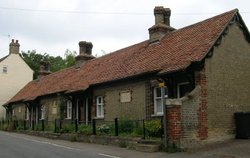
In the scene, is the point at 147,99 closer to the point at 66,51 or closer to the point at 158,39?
the point at 158,39

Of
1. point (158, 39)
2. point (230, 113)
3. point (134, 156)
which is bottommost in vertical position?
point (134, 156)

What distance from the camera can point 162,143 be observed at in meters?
16.5

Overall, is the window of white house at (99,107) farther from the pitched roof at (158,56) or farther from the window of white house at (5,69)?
the window of white house at (5,69)

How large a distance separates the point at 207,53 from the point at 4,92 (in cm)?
3561

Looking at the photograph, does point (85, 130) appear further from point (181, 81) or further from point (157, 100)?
point (181, 81)

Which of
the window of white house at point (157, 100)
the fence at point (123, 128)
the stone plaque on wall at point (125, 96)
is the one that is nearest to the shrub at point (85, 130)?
the fence at point (123, 128)

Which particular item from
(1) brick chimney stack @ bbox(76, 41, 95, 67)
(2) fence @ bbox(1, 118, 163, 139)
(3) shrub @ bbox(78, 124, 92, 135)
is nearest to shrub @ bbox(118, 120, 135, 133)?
(2) fence @ bbox(1, 118, 163, 139)

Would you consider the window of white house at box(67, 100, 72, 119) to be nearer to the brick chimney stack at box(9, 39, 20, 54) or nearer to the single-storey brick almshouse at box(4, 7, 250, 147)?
the single-storey brick almshouse at box(4, 7, 250, 147)

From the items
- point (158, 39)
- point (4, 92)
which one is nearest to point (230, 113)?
point (158, 39)

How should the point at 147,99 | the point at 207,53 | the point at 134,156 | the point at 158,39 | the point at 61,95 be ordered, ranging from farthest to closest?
1. the point at 61,95
2. the point at 158,39
3. the point at 147,99
4. the point at 207,53
5. the point at 134,156

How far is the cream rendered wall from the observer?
4859cm

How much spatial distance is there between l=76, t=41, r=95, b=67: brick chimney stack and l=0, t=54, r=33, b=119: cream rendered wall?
52.5 ft

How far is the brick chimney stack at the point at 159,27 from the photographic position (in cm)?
2572

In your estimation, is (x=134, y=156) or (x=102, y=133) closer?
(x=134, y=156)
